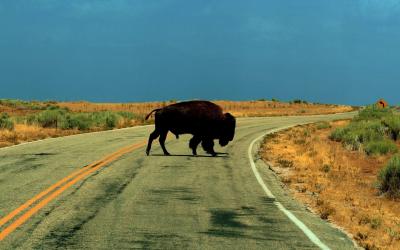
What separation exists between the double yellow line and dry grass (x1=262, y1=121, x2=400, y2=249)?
4673 millimetres

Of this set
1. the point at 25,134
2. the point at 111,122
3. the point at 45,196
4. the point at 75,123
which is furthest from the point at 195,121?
the point at 111,122

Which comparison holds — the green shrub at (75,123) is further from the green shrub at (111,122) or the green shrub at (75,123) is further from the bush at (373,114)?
the bush at (373,114)

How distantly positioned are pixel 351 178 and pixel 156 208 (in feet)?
25.5

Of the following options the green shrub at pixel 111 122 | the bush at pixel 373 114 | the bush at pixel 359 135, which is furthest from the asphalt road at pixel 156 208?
the bush at pixel 373 114

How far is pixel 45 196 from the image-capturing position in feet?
33.8

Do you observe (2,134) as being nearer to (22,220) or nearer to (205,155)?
(205,155)

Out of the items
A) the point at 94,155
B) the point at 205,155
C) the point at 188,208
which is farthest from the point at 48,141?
the point at 188,208

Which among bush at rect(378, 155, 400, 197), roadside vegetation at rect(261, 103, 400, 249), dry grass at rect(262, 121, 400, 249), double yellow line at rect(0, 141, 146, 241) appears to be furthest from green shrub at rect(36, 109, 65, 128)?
bush at rect(378, 155, 400, 197)

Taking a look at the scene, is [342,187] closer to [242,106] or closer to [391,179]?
[391,179]

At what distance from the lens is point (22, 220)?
326 inches

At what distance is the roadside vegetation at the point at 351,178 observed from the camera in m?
9.30

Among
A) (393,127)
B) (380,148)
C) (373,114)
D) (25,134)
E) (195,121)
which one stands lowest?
(380,148)

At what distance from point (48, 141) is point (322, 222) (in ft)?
54.1

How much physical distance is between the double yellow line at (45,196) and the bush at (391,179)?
7.01 meters
